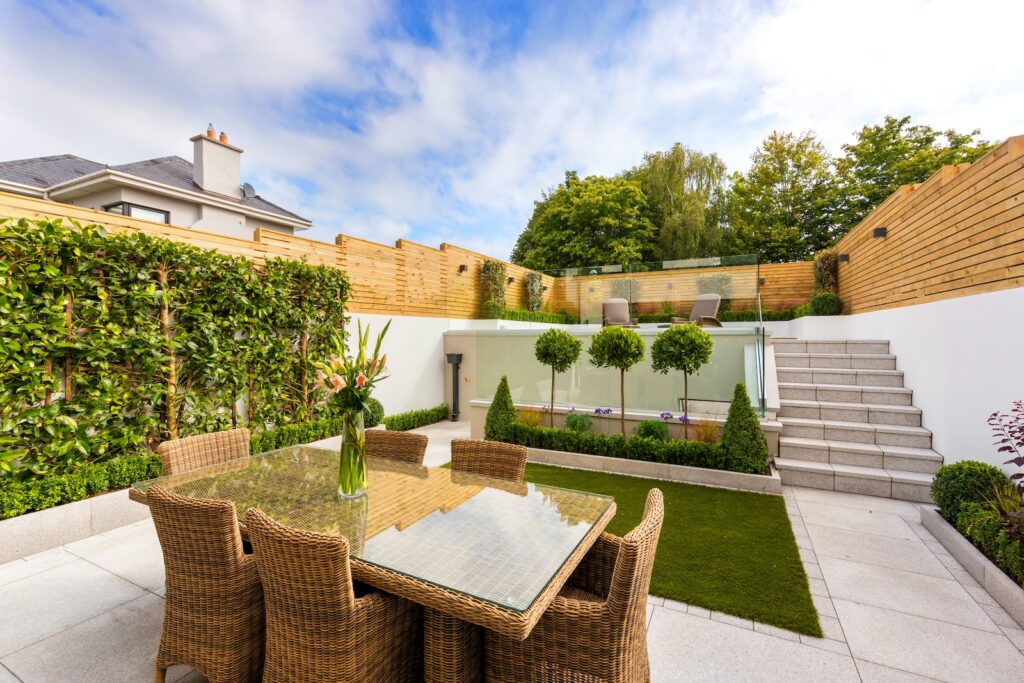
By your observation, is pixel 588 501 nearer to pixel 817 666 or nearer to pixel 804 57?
pixel 817 666

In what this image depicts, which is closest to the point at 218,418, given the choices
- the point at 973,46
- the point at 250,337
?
the point at 250,337

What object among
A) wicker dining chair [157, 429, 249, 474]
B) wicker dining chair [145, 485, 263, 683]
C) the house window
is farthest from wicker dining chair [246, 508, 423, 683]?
the house window

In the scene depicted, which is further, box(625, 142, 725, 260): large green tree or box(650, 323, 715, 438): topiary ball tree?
box(625, 142, 725, 260): large green tree

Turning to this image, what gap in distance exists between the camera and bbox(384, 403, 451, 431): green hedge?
6.98m

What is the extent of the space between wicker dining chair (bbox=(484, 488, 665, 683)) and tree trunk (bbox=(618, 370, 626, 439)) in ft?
12.8

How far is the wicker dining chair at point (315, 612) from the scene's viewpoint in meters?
1.38

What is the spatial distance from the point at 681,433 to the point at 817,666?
11.0 feet

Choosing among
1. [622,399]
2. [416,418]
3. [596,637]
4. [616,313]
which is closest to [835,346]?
[616,313]

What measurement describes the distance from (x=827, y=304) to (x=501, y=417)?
6.93m

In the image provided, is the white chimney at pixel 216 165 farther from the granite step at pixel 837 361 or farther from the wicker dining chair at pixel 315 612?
the granite step at pixel 837 361

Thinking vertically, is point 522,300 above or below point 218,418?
above

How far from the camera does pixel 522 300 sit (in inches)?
368

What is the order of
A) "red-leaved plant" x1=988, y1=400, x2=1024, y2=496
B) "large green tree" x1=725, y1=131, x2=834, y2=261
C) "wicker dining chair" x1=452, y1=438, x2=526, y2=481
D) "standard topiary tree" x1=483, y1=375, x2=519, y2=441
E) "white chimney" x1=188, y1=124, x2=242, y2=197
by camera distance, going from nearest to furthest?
1. "wicker dining chair" x1=452, y1=438, x2=526, y2=481
2. "red-leaved plant" x1=988, y1=400, x2=1024, y2=496
3. "standard topiary tree" x1=483, y1=375, x2=519, y2=441
4. "white chimney" x1=188, y1=124, x2=242, y2=197
5. "large green tree" x1=725, y1=131, x2=834, y2=261

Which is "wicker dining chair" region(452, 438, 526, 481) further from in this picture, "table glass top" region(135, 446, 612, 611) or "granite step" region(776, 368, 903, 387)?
"granite step" region(776, 368, 903, 387)
